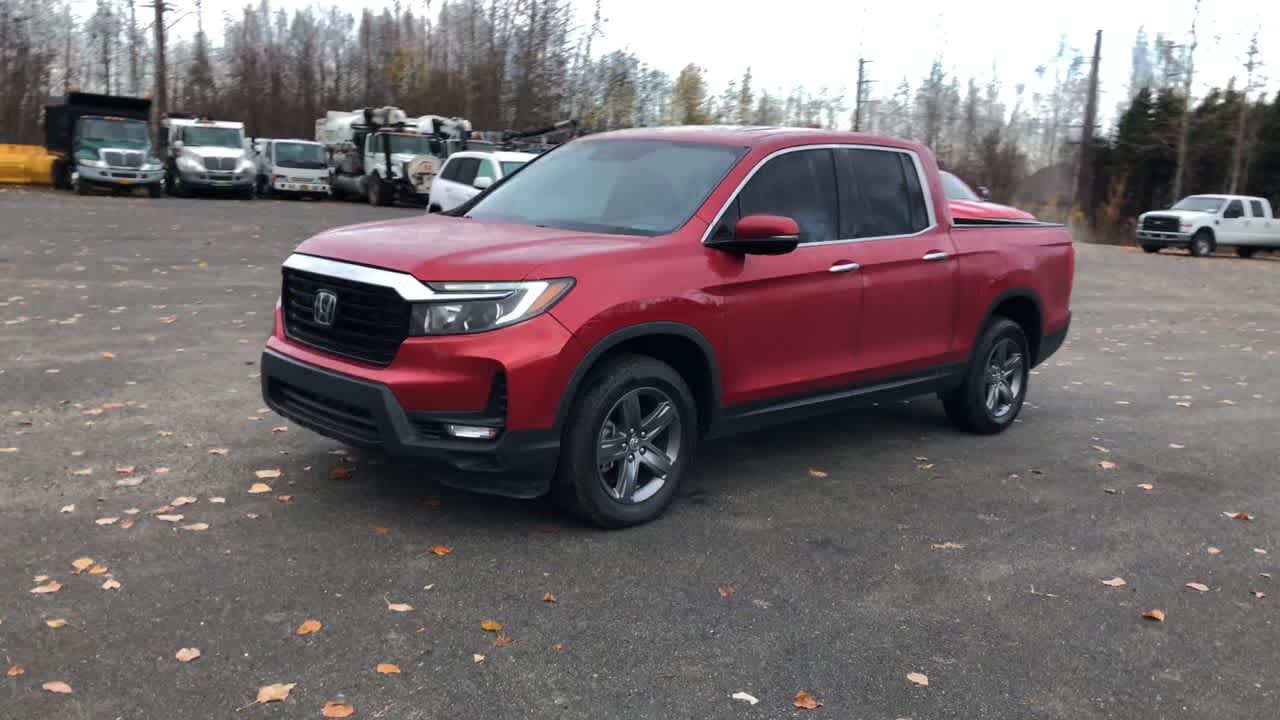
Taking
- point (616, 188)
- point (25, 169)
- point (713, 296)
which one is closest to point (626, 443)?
point (713, 296)

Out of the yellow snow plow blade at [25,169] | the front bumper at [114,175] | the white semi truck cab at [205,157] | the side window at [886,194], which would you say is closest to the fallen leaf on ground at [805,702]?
the side window at [886,194]

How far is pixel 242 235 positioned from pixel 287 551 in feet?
59.5

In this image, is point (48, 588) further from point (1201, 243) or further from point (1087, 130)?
point (1087, 130)

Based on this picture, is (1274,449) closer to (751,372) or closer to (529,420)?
(751,372)

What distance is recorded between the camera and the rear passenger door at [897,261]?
256 inches

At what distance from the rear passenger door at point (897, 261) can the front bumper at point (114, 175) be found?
3039cm

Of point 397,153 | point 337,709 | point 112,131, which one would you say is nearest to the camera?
point 337,709

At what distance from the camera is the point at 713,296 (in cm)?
556

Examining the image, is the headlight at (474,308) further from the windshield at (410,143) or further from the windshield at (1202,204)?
the windshield at (1202,204)

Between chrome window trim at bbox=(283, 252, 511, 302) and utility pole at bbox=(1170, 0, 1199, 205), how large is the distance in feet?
171

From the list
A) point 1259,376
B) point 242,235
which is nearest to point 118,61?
point 242,235

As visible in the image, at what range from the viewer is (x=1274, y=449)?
7.75 metres

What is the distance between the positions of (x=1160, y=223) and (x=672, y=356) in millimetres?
32540

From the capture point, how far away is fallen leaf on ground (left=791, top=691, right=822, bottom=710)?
374 cm
